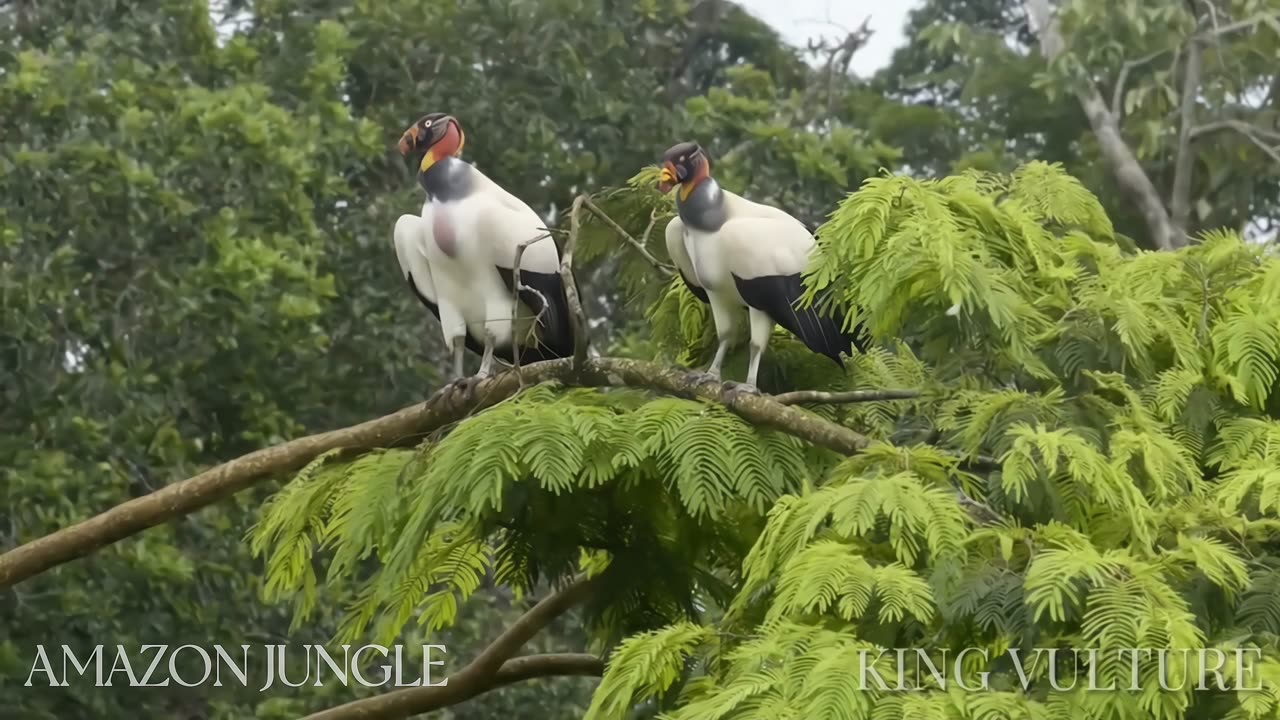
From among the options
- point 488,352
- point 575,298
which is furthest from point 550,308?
point 575,298

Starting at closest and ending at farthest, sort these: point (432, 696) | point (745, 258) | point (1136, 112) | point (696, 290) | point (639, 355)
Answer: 1. point (745, 258)
2. point (696, 290)
3. point (432, 696)
4. point (639, 355)
5. point (1136, 112)

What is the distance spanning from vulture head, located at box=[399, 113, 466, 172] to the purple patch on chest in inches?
6.4

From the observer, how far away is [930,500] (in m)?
3.31

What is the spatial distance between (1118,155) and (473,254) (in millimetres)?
8205

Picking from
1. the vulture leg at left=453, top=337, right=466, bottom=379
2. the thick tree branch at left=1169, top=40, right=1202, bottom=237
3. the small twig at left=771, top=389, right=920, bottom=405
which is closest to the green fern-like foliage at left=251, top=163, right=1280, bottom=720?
the small twig at left=771, top=389, right=920, bottom=405

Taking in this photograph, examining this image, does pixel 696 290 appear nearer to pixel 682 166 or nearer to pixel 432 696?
pixel 682 166

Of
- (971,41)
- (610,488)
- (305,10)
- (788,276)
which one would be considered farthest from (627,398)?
(971,41)

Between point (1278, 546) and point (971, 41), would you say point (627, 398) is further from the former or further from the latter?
point (971, 41)

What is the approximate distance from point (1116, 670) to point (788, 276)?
1.97 meters

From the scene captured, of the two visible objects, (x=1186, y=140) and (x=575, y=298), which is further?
(x=1186, y=140)

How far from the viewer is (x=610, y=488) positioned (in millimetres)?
4328

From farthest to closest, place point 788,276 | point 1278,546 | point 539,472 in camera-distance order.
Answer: point 788,276
point 539,472
point 1278,546

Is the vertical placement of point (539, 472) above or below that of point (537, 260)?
below

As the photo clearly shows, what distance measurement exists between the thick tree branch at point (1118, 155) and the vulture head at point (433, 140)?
7.24 metres
